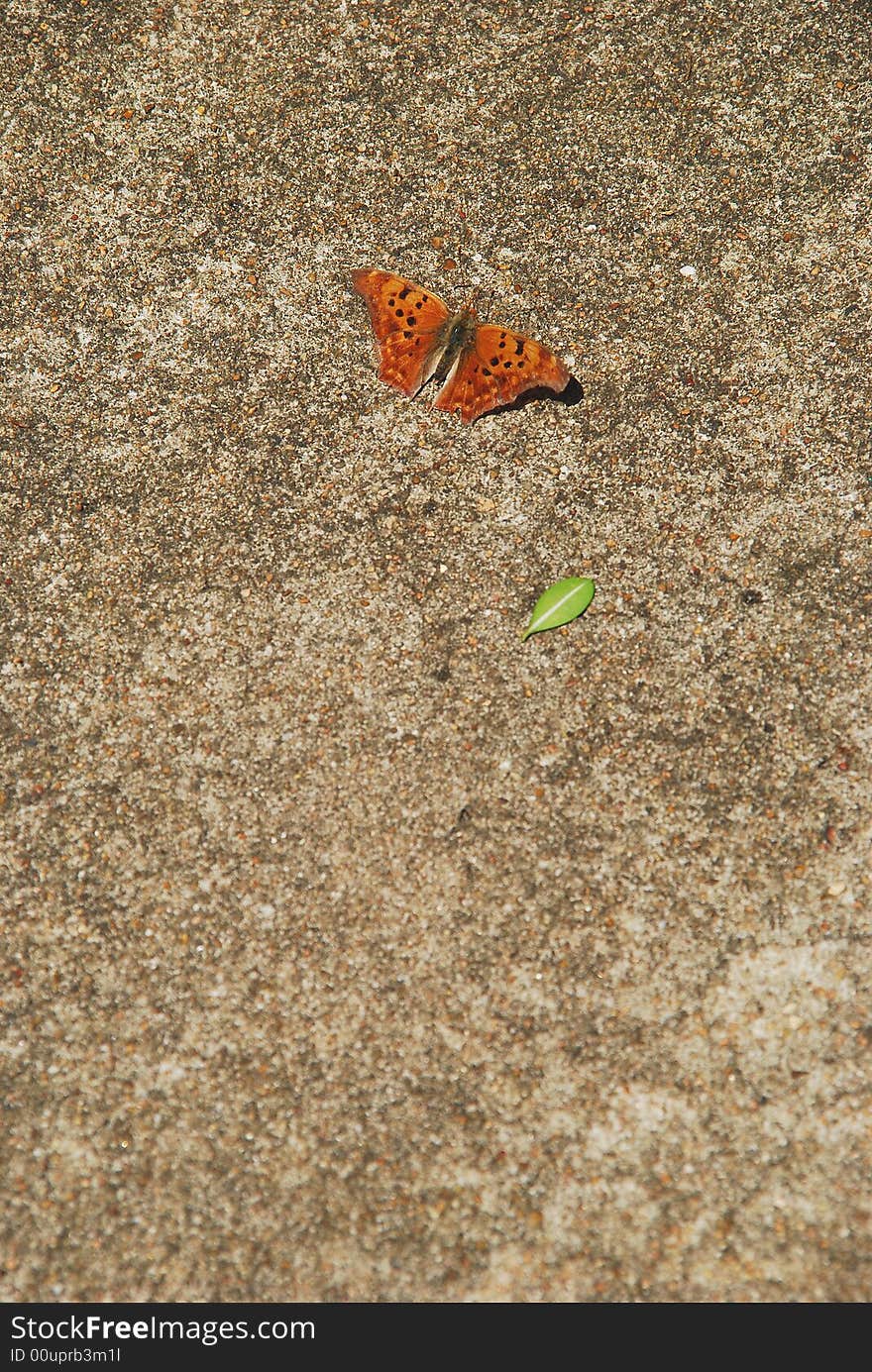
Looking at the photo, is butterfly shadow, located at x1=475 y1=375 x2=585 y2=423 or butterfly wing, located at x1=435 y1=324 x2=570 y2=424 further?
butterfly shadow, located at x1=475 y1=375 x2=585 y2=423

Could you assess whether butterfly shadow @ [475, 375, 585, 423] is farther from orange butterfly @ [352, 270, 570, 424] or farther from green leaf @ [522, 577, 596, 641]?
green leaf @ [522, 577, 596, 641]

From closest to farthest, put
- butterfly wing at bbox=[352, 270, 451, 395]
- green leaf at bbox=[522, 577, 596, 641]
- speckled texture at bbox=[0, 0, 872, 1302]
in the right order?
speckled texture at bbox=[0, 0, 872, 1302], green leaf at bbox=[522, 577, 596, 641], butterfly wing at bbox=[352, 270, 451, 395]

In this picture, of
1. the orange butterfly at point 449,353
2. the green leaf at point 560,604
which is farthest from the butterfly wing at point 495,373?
the green leaf at point 560,604

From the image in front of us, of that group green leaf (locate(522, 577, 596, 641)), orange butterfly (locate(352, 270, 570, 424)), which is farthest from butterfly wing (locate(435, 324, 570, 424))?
green leaf (locate(522, 577, 596, 641))

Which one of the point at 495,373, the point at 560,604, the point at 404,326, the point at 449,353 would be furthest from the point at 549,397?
the point at 560,604

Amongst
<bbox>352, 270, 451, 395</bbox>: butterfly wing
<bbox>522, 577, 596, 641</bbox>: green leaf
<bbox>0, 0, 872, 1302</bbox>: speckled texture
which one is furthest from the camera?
<bbox>352, 270, 451, 395</bbox>: butterfly wing

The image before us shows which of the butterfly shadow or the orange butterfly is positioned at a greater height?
the orange butterfly
